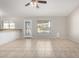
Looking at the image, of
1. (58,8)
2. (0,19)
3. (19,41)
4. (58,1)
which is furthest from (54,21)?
(0,19)

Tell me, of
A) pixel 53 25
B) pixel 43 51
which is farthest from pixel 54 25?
pixel 43 51

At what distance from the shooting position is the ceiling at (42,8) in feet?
19.3

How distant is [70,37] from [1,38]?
9.37 feet

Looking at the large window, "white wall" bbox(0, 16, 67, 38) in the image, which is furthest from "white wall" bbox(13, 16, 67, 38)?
the large window

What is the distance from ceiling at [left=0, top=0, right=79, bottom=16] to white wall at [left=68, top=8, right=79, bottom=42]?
0.95 ft

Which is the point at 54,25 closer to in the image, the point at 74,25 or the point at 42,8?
the point at 74,25

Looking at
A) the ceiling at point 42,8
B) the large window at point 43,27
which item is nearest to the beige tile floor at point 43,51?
the large window at point 43,27

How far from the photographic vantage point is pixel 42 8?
700cm

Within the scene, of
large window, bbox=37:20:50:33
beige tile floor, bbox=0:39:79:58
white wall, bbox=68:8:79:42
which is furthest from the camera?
white wall, bbox=68:8:79:42

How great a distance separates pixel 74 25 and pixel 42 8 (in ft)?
6.21

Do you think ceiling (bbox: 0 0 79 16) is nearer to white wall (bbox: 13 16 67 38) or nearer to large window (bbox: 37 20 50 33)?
white wall (bbox: 13 16 67 38)

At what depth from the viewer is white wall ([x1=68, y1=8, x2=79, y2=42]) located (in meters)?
5.83

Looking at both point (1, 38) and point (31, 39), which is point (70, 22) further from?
point (1, 38)

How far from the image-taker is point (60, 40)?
580 cm
